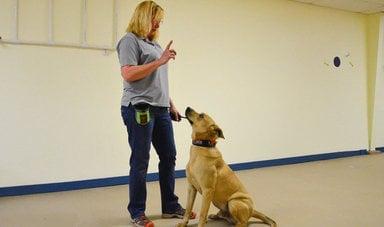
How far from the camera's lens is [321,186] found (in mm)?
3330

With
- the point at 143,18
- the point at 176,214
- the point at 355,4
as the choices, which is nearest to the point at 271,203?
the point at 176,214

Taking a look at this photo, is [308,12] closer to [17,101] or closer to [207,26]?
[207,26]

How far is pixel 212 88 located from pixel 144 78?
1716 millimetres

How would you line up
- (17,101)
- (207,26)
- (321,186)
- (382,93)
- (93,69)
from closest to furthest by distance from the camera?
(17,101)
(93,69)
(321,186)
(207,26)
(382,93)

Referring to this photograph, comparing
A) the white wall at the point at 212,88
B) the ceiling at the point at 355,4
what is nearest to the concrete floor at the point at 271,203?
the white wall at the point at 212,88

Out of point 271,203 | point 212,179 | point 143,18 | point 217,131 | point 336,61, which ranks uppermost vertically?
point 336,61

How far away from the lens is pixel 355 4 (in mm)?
4566

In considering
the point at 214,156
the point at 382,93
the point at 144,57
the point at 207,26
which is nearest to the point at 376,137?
the point at 382,93

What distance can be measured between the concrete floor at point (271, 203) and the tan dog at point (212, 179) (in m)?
0.22

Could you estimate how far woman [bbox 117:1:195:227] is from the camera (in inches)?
81.0

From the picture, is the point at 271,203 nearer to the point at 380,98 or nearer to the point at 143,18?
the point at 143,18

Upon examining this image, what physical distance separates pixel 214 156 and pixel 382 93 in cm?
406

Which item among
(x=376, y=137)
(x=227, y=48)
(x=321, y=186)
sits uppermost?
(x=227, y=48)

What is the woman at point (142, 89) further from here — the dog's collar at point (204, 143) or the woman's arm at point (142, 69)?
the dog's collar at point (204, 143)
